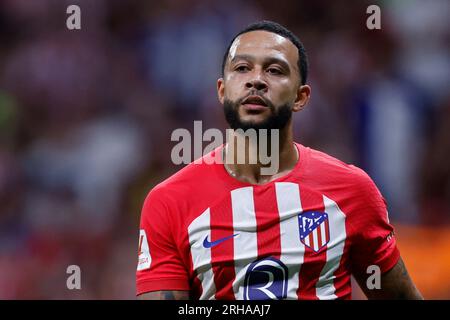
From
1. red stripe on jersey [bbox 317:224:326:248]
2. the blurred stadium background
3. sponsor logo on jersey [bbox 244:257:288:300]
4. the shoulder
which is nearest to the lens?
sponsor logo on jersey [bbox 244:257:288:300]

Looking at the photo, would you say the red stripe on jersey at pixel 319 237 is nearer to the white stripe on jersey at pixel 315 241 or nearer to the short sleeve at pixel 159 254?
the white stripe on jersey at pixel 315 241

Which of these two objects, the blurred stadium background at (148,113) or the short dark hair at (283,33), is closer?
the short dark hair at (283,33)

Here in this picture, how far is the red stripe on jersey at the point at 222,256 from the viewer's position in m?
3.36

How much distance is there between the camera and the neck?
3.52 meters

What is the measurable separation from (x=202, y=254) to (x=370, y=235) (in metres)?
0.67

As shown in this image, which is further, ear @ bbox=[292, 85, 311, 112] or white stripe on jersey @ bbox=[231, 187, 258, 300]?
ear @ bbox=[292, 85, 311, 112]

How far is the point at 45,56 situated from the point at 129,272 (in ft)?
6.65

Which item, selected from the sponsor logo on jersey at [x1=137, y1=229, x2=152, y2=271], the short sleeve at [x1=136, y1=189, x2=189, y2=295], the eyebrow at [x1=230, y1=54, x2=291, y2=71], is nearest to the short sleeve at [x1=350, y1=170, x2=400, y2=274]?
the eyebrow at [x1=230, y1=54, x2=291, y2=71]

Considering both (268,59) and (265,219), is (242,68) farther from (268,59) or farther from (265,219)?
(265,219)

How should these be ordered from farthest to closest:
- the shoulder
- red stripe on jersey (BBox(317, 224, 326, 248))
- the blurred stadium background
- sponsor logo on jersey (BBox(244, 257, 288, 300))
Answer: the blurred stadium background < the shoulder < red stripe on jersey (BBox(317, 224, 326, 248)) < sponsor logo on jersey (BBox(244, 257, 288, 300))

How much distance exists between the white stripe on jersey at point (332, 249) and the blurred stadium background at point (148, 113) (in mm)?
2354

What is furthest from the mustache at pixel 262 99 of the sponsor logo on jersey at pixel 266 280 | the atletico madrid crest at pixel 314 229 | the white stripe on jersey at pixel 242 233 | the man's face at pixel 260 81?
the sponsor logo on jersey at pixel 266 280

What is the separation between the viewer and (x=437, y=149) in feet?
20.9

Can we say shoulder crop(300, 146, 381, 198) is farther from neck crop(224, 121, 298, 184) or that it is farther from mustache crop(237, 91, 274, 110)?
Answer: mustache crop(237, 91, 274, 110)
